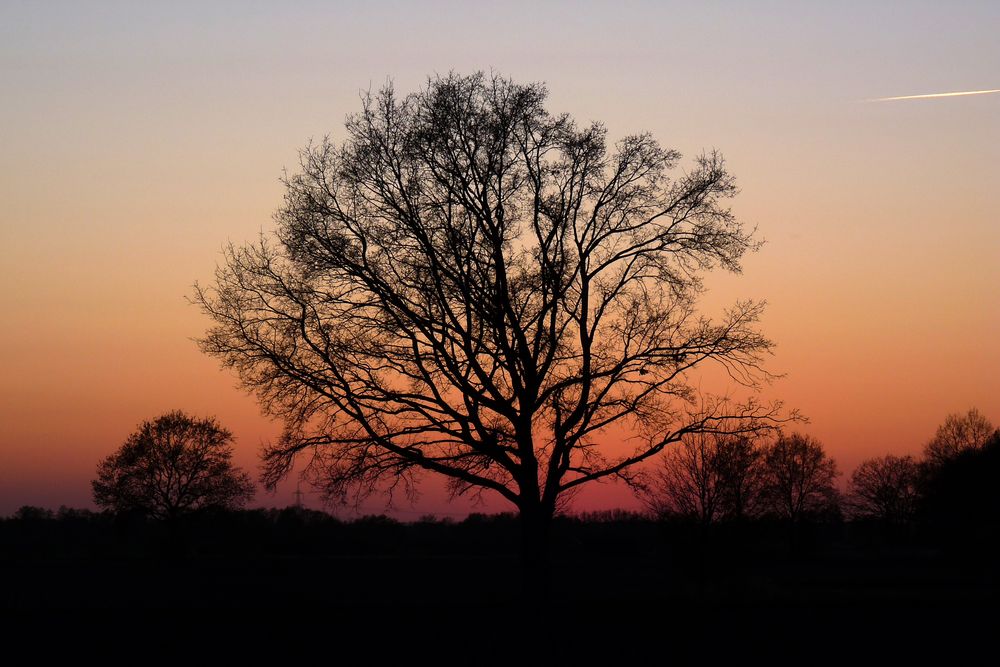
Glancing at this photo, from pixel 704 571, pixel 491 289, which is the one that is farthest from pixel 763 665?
pixel 704 571

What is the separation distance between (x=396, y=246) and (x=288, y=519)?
5965cm

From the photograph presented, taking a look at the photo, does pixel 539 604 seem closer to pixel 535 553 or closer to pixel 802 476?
pixel 535 553

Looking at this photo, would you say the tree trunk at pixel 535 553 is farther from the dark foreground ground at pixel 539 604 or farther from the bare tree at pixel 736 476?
the bare tree at pixel 736 476

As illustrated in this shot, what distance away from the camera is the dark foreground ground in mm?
20656

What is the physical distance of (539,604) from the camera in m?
23.8

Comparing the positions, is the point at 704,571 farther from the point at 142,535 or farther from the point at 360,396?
the point at 142,535

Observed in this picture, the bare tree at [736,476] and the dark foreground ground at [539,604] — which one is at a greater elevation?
the bare tree at [736,476]

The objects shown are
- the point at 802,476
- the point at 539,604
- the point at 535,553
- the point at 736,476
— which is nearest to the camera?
the point at 535,553

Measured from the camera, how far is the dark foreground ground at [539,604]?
2066cm

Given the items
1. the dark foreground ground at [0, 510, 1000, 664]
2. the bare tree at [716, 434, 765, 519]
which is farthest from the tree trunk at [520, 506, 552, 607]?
the bare tree at [716, 434, 765, 519]

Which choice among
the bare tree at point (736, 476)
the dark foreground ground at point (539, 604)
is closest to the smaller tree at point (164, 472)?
the dark foreground ground at point (539, 604)

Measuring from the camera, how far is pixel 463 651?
768 inches

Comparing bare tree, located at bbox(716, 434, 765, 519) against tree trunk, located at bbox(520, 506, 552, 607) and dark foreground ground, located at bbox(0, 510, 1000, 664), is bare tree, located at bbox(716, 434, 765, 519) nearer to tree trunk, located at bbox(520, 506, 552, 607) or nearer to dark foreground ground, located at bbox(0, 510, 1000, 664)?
dark foreground ground, located at bbox(0, 510, 1000, 664)

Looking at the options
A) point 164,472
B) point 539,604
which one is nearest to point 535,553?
point 539,604
